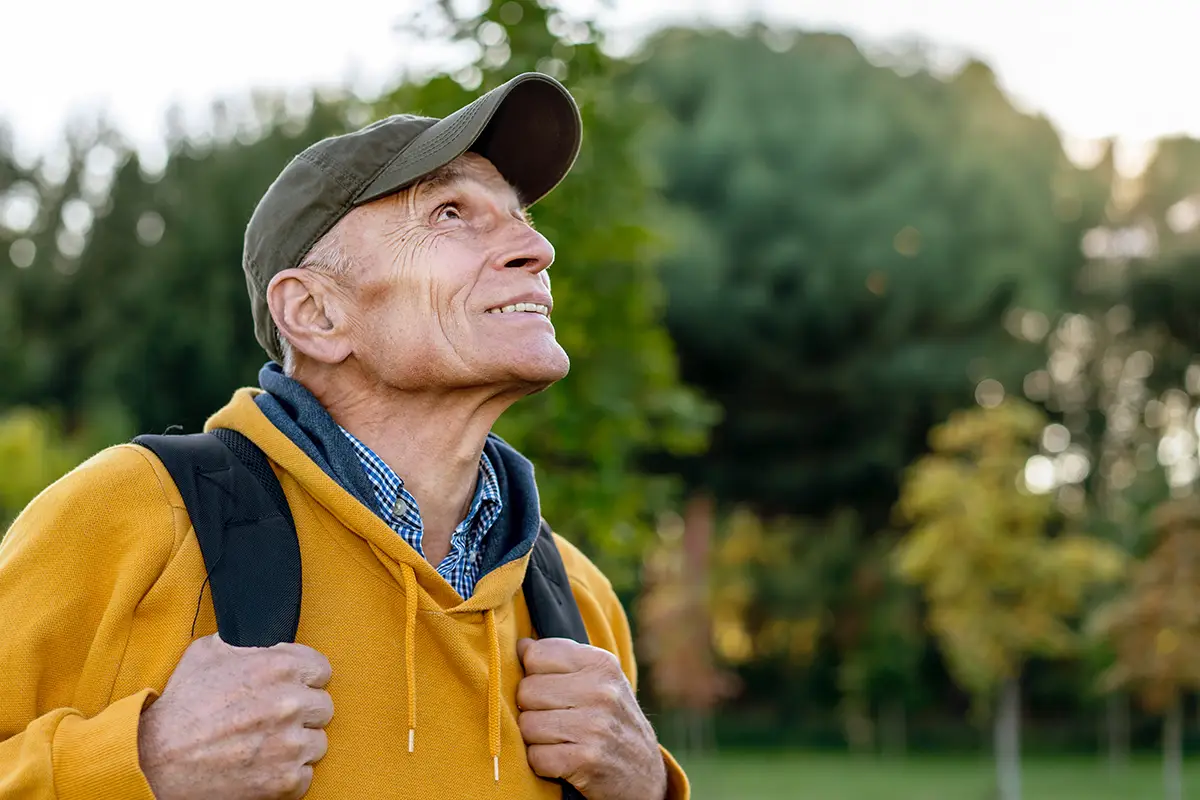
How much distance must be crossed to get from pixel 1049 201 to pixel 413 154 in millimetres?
24242

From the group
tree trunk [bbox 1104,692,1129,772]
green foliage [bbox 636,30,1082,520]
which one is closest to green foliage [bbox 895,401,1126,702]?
green foliage [bbox 636,30,1082,520]

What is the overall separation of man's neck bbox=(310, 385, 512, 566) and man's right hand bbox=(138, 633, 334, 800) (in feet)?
1.44

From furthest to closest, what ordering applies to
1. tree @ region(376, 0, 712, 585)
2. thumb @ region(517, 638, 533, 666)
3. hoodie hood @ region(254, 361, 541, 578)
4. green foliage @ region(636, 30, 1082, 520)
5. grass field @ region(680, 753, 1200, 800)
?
green foliage @ region(636, 30, 1082, 520)
grass field @ region(680, 753, 1200, 800)
tree @ region(376, 0, 712, 585)
thumb @ region(517, 638, 533, 666)
hoodie hood @ region(254, 361, 541, 578)

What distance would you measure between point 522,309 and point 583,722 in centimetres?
71

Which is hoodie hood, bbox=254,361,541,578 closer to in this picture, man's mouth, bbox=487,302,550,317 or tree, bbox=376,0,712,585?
man's mouth, bbox=487,302,550,317

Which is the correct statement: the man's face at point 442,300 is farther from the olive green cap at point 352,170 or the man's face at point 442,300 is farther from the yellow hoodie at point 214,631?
the yellow hoodie at point 214,631

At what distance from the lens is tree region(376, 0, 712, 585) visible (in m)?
5.34

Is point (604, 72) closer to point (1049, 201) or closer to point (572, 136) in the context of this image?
point (572, 136)

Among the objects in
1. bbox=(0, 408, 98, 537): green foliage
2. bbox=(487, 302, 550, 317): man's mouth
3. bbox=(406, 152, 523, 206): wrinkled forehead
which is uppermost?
bbox=(406, 152, 523, 206): wrinkled forehead

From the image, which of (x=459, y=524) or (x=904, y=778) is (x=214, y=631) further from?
(x=904, y=778)

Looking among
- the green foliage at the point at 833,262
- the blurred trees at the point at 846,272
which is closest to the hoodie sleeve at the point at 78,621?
the blurred trees at the point at 846,272

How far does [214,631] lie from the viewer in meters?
1.91

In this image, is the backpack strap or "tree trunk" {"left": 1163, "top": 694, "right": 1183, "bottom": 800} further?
"tree trunk" {"left": 1163, "top": 694, "right": 1183, "bottom": 800}

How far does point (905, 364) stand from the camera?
74.5 ft
